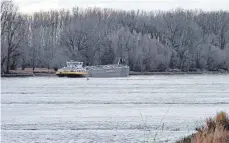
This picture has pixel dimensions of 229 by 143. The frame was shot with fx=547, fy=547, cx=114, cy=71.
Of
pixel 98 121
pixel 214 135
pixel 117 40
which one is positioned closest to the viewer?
pixel 214 135

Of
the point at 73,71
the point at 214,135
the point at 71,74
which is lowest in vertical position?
the point at 71,74

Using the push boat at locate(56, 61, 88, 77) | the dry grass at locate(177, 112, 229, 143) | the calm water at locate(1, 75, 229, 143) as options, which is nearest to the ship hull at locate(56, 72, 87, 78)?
the push boat at locate(56, 61, 88, 77)

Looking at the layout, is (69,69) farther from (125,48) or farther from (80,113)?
(80,113)

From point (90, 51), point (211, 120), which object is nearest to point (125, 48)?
point (90, 51)

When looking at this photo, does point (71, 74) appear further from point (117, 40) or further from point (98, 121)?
point (98, 121)

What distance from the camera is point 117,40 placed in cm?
9794

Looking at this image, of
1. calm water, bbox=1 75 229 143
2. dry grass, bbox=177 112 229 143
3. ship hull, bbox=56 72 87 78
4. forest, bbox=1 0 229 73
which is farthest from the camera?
forest, bbox=1 0 229 73

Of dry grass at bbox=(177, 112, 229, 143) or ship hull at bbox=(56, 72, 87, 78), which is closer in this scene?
dry grass at bbox=(177, 112, 229, 143)

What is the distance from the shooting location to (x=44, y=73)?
9350 centimetres

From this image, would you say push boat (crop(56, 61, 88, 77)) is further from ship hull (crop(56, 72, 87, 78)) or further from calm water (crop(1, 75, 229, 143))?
calm water (crop(1, 75, 229, 143))

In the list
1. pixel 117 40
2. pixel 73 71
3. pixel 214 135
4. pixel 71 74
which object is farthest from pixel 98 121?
pixel 117 40

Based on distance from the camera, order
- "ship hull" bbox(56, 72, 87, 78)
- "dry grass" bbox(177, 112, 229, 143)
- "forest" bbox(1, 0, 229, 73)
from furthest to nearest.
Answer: "forest" bbox(1, 0, 229, 73), "ship hull" bbox(56, 72, 87, 78), "dry grass" bbox(177, 112, 229, 143)

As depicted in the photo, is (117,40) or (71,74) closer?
(71,74)

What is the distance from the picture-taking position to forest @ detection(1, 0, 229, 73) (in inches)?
3802
